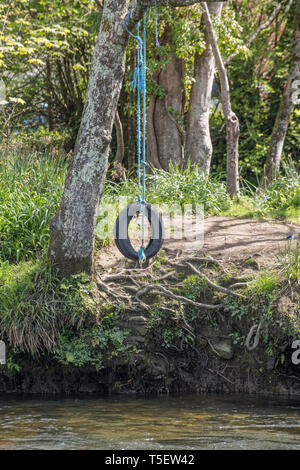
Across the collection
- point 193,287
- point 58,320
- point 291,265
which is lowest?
point 58,320

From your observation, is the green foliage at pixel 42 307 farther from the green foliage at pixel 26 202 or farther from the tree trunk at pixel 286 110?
the tree trunk at pixel 286 110

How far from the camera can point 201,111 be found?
11.9 m

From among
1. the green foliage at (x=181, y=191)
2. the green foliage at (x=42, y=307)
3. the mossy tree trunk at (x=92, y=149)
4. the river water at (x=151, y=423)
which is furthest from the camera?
the green foliage at (x=181, y=191)

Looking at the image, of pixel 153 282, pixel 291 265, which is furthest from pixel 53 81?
pixel 291 265

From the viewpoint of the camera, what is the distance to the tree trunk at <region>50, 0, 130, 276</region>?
6961 mm

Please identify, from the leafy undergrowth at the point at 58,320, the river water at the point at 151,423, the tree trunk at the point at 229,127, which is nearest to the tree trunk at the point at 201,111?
the tree trunk at the point at 229,127

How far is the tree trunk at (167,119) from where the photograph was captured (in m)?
12.3

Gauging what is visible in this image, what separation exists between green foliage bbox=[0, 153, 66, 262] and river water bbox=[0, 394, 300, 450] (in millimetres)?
2001

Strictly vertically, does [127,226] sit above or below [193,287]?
above

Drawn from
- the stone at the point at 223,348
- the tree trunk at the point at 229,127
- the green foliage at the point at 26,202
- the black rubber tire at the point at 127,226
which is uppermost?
the tree trunk at the point at 229,127

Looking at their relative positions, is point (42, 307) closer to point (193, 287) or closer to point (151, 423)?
point (193, 287)

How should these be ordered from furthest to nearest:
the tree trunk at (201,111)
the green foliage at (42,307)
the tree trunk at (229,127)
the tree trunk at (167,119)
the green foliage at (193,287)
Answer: the tree trunk at (167,119) → the tree trunk at (201,111) → the tree trunk at (229,127) → the green foliage at (193,287) → the green foliage at (42,307)

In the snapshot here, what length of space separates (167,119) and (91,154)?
18.0 feet

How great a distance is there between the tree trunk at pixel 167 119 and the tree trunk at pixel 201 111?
421 mm
